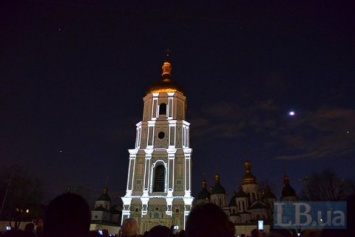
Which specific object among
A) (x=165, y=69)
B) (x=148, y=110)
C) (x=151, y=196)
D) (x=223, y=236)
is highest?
(x=165, y=69)

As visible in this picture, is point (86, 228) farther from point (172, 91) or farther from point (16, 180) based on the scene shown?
Result: point (16, 180)

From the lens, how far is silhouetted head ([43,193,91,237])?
2.63 metres

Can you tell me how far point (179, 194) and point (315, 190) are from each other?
2156cm

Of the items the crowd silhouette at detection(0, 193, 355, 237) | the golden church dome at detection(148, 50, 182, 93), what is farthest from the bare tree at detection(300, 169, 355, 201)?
the crowd silhouette at detection(0, 193, 355, 237)

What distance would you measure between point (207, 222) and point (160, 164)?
130ft

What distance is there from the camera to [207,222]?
108 inches

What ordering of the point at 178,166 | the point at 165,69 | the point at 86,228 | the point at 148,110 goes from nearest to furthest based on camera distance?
the point at 86,228
the point at 178,166
the point at 148,110
the point at 165,69

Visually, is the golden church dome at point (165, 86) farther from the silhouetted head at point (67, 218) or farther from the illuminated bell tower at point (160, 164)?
the silhouetted head at point (67, 218)

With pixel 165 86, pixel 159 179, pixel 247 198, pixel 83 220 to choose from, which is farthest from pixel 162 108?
pixel 83 220

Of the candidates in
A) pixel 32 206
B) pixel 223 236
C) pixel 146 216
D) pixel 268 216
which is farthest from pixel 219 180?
pixel 223 236

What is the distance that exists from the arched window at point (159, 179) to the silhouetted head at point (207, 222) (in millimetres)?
38566

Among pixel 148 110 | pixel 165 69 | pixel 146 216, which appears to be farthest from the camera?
pixel 165 69

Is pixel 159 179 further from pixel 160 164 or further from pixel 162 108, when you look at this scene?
pixel 162 108

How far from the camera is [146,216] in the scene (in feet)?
124
